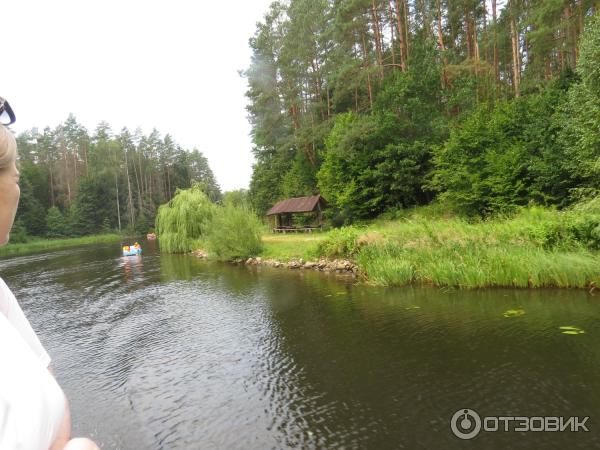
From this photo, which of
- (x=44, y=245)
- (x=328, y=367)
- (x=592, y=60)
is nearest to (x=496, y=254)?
(x=328, y=367)

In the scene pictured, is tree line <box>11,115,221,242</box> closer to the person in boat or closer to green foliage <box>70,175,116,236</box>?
green foliage <box>70,175,116,236</box>

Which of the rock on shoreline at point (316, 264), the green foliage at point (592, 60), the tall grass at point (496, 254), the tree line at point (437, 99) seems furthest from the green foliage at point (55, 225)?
the green foliage at point (592, 60)

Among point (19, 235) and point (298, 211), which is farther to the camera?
point (19, 235)

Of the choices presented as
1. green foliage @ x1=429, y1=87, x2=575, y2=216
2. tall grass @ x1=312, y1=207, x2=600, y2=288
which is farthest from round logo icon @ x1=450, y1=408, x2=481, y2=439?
green foliage @ x1=429, y1=87, x2=575, y2=216

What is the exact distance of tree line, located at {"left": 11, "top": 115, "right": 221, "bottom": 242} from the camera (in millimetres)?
54094

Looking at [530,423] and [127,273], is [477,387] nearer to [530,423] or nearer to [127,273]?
[530,423]

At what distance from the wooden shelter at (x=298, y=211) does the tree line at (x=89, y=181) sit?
23.4 m

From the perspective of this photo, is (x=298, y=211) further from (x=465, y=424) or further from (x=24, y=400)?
(x=24, y=400)

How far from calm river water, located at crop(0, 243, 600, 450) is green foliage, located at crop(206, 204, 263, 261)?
8.91 m

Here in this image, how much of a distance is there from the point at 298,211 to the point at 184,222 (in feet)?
29.6

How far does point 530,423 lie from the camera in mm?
4637

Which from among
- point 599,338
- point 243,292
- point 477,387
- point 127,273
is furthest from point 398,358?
point 127,273

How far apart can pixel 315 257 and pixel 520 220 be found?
8.44 m

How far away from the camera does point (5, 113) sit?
4.17ft
